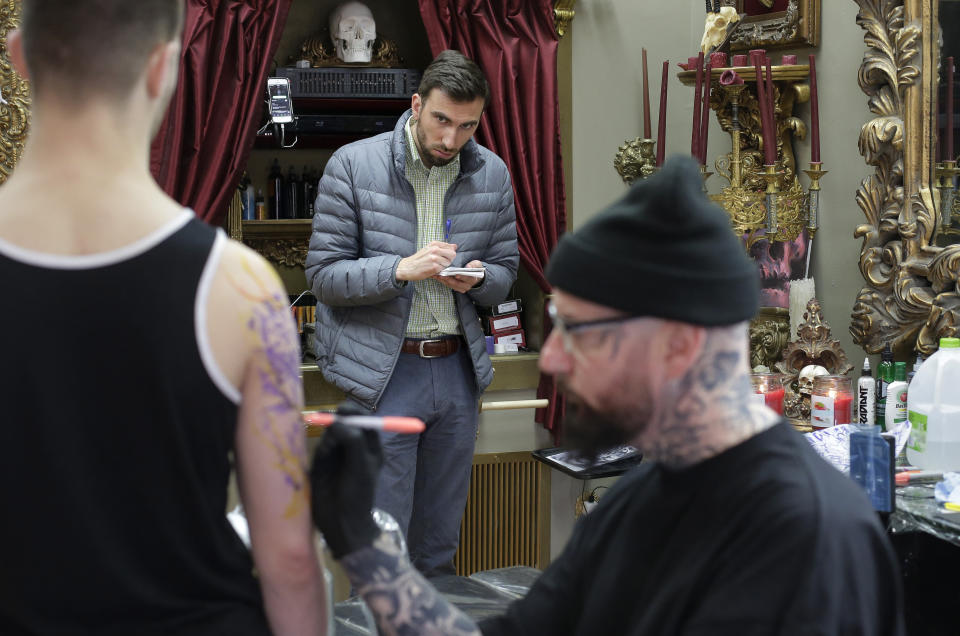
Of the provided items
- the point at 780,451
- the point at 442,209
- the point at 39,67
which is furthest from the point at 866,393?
the point at 39,67

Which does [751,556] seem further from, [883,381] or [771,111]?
[771,111]

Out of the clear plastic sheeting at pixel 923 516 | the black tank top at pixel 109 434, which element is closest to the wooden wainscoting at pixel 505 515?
the clear plastic sheeting at pixel 923 516

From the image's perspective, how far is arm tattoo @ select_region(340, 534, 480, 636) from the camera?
1.21m

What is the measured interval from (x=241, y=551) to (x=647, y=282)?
55 centimetres

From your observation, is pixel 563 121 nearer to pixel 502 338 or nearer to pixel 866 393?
pixel 502 338

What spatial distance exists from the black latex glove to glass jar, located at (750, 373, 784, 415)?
1.78 m

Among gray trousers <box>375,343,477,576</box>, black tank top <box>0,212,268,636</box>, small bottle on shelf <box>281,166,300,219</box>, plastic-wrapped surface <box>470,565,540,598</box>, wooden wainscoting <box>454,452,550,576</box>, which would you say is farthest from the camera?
small bottle on shelf <box>281,166,300,219</box>

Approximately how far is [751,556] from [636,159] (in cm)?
297

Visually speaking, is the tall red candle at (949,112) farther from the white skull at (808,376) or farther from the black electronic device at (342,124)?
the black electronic device at (342,124)

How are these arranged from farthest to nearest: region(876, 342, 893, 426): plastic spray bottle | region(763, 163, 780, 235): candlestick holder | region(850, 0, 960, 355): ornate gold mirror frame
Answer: region(763, 163, 780, 235): candlestick holder < region(850, 0, 960, 355): ornate gold mirror frame < region(876, 342, 893, 426): plastic spray bottle

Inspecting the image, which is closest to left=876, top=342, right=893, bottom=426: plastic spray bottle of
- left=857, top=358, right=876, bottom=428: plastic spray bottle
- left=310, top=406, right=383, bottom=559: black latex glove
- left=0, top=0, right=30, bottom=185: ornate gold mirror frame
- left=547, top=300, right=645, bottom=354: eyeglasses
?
left=857, top=358, right=876, bottom=428: plastic spray bottle

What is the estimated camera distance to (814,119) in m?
3.28

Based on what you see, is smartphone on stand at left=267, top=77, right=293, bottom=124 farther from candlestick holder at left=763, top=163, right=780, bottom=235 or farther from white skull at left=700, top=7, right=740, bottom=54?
candlestick holder at left=763, top=163, right=780, bottom=235

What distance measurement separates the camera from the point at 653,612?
1.10 meters
